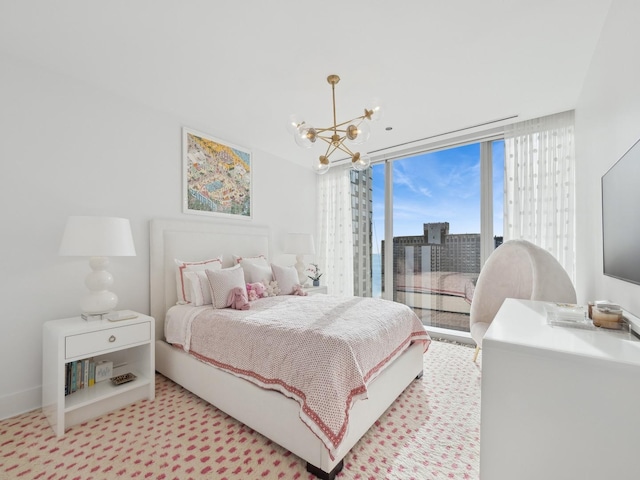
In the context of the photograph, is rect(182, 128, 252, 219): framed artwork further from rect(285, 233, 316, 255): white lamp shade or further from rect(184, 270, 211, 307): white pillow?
rect(184, 270, 211, 307): white pillow

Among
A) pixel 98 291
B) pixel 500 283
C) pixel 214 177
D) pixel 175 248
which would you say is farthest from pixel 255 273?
pixel 500 283

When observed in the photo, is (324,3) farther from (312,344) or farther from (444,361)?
(444,361)

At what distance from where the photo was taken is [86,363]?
2.29m

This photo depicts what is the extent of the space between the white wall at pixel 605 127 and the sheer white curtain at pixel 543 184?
0.62 feet

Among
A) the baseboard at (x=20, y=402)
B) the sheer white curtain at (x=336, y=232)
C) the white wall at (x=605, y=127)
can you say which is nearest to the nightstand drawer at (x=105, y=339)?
the baseboard at (x=20, y=402)

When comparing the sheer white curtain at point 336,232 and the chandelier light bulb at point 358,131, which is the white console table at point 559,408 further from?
the sheer white curtain at point 336,232

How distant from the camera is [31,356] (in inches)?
89.4

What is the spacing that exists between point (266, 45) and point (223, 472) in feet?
9.00

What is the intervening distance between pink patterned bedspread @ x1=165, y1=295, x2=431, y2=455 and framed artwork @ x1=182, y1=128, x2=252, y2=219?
1.32 meters

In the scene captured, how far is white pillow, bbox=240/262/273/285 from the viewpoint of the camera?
11.0 feet

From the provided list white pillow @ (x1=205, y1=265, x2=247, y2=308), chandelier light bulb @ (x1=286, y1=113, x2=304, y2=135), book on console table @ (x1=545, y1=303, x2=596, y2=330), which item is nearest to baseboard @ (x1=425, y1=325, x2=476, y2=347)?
book on console table @ (x1=545, y1=303, x2=596, y2=330)

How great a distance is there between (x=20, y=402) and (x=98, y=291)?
967 mm

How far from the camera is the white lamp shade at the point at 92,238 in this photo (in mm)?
2076

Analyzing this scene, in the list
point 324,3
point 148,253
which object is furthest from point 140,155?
point 324,3
